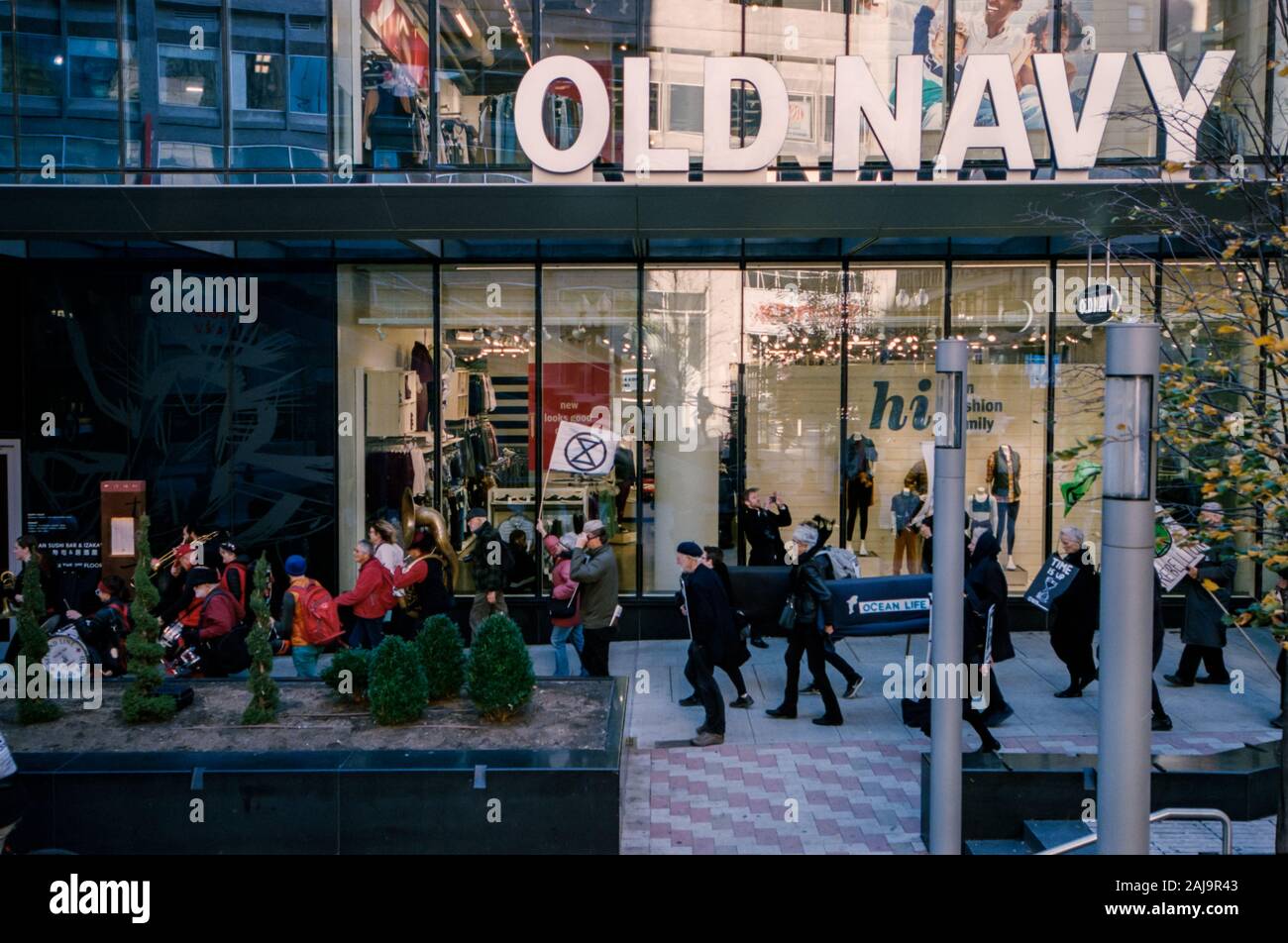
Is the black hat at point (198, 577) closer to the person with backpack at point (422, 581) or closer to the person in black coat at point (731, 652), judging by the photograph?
the person with backpack at point (422, 581)

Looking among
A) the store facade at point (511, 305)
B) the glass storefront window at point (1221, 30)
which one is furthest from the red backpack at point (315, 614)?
the glass storefront window at point (1221, 30)

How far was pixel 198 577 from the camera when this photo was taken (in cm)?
1055

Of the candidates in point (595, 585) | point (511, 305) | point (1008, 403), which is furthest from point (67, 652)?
point (1008, 403)

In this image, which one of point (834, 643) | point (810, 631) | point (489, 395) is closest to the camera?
point (810, 631)

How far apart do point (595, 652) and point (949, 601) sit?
4.56 metres

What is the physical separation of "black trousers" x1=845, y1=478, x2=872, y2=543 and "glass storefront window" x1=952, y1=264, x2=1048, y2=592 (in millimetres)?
1453

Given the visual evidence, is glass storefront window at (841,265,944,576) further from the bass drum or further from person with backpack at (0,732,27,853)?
person with backpack at (0,732,27,853)

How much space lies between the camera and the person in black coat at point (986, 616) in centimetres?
964

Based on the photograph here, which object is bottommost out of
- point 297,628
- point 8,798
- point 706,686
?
point 706,686

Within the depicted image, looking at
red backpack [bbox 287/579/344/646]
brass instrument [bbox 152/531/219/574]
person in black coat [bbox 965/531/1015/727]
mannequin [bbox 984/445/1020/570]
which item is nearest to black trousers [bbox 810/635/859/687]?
person in black coat [bbox 965/531/1015/727]

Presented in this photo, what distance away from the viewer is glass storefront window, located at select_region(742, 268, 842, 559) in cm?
1470

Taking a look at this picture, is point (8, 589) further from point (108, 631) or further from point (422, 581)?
point (422, 581)

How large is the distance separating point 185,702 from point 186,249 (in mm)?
7591

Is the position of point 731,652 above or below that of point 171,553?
below
